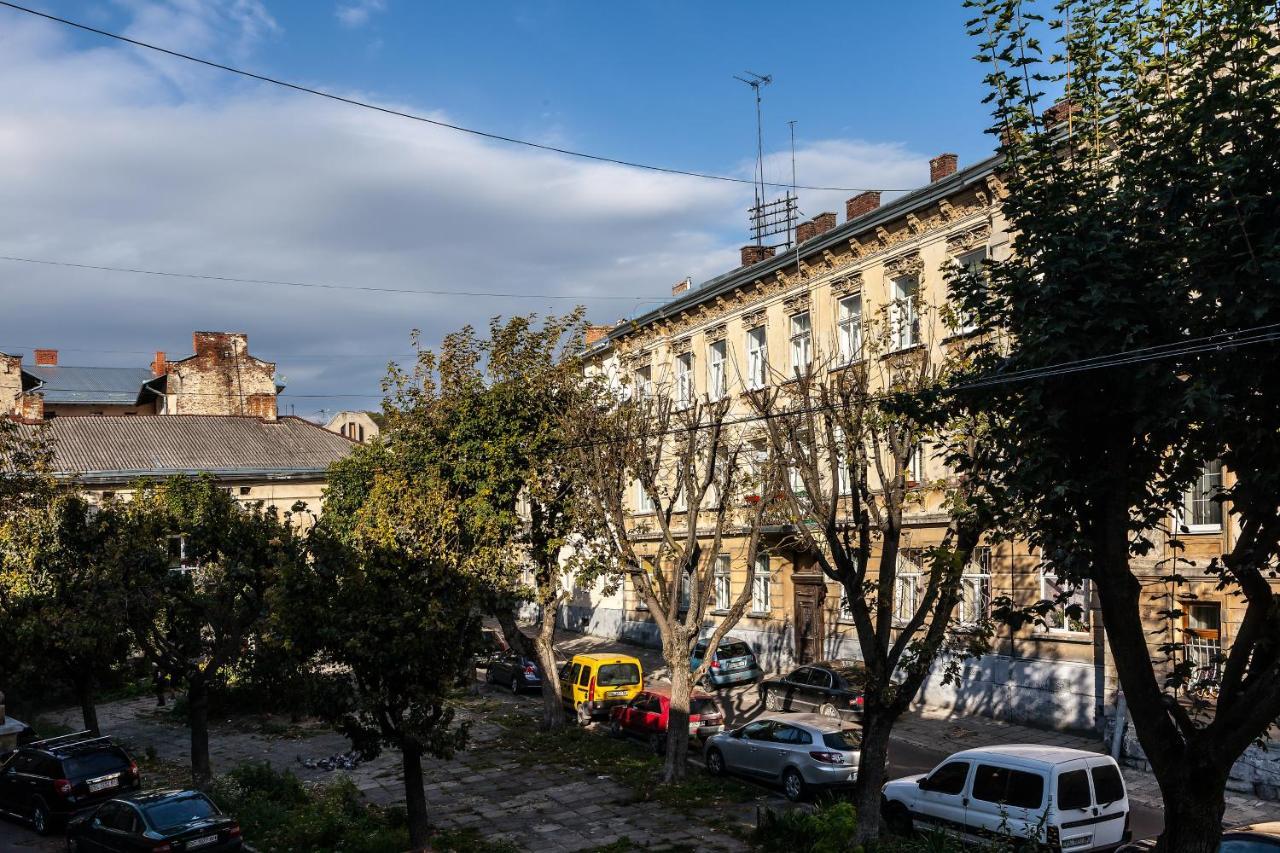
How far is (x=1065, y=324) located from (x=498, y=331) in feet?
65.7

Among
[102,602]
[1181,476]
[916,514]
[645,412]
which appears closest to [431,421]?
[645,412]

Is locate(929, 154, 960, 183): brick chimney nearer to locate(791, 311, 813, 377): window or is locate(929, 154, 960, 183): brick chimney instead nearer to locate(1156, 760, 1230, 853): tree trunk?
locate(791, 311, 813, 377): window

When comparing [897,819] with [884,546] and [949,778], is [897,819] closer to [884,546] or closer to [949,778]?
[949,778]

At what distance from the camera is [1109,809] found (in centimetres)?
1641

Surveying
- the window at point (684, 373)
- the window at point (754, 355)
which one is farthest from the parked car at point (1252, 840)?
the window at point (684, 373)

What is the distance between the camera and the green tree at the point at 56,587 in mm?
25156

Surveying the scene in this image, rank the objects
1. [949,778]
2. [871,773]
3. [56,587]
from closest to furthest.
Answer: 1. [871,773]
2. [949,778]
3. [56,587]

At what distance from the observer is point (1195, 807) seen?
969 cm

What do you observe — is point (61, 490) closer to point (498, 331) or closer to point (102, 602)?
point (102, 602)

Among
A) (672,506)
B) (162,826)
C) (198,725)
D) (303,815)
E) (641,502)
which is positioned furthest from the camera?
(641,502)

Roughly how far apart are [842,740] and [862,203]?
1948 centimetres

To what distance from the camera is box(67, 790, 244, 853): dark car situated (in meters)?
17.8

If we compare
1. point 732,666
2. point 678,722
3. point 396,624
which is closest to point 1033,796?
point 678,722

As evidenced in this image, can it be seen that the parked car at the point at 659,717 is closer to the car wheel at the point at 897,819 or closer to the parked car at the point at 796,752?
the parked car at the point at 796,752
